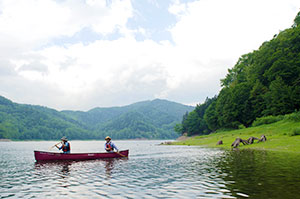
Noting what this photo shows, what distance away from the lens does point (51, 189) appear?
16.5 metres

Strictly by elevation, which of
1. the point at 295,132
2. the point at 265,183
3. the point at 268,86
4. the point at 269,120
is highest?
the point at 268,86

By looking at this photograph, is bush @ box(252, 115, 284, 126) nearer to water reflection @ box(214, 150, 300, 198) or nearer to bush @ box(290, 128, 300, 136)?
bush @ box(290, 128, 300, 136)

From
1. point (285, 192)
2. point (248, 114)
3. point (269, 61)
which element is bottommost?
point (285, 192)

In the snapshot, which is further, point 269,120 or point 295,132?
point 269,120

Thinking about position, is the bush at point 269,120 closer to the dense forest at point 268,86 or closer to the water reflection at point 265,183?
the dense forest at point 268,86

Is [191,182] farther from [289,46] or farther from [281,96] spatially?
[289,46]

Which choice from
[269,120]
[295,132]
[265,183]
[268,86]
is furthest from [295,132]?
[268,86]

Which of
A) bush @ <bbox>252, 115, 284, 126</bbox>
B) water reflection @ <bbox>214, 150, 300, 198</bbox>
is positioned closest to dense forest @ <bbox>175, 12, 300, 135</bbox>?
bush @ <bbox>252, 115, 284, 126</bbox>

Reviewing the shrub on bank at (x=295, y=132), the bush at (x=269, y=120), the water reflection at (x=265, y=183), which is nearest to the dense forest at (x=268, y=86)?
the bush at (x=269, y=120)

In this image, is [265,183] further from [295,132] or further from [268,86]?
[268,86]

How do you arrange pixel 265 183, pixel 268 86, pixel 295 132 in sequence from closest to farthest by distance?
pixel 265 183, pixel 295 132, pixel 268 86

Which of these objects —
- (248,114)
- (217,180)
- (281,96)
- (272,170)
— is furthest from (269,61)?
(217,180)

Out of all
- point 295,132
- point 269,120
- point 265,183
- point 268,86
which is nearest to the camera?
point 265,183

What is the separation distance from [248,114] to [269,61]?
71.3 ft
